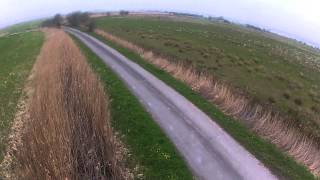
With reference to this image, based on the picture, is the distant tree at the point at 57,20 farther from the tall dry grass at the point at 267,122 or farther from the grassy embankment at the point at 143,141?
the grassy embankment at the point at 143,141

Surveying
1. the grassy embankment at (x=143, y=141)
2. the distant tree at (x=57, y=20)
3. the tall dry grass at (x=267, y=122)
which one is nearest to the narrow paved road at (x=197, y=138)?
the grassy embankment at (x=143, y=141)

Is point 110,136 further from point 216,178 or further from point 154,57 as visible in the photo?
point 154,57

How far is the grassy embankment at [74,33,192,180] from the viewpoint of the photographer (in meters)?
17.5

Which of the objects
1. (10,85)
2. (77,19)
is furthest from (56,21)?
(10,85)

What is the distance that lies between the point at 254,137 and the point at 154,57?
26872 mm

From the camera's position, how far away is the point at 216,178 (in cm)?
1712

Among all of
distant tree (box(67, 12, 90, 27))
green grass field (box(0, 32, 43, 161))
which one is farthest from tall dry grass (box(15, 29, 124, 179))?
distant tree (box(67, 12, 90, 27))

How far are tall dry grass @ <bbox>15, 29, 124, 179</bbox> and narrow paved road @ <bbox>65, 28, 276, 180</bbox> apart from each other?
3973mm

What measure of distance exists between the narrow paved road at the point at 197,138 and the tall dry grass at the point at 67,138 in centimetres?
397

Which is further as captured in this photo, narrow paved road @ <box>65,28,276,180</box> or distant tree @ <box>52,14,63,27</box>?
distant tree @ <box>52,14,63,27</box>

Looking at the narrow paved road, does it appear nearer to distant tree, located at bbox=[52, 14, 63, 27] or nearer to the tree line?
the tree line

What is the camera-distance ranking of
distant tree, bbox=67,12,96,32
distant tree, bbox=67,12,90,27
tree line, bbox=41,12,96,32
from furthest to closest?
distant tree, bbox=67,12,90,27
distant tree, bbox=67,12,96,32
tree line, bbox=41,12,96,32

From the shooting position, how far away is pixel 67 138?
13727mm

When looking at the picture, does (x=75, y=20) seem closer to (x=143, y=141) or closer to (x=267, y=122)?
(x=267, y=122)
